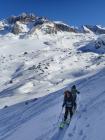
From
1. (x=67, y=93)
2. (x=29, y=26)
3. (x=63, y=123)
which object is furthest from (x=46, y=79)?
(x=29, y=26)

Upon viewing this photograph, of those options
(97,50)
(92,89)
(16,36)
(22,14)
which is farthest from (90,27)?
(92,89)

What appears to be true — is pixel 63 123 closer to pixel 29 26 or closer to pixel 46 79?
pixel 46 79

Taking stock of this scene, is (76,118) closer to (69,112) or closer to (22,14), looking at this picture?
(69,112)

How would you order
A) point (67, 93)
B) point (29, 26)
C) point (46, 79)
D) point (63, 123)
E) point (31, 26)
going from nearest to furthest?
point (63, 123), point (67, 93), point (46, 79), point (29, 26), point (31, 26)

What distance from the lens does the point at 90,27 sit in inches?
6663

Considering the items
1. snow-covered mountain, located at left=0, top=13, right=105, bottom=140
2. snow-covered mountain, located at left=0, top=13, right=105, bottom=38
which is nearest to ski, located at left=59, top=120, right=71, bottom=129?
snow-covered mountain, located at left=0, top=13, right=105, bottom=140

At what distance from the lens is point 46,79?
198 feet

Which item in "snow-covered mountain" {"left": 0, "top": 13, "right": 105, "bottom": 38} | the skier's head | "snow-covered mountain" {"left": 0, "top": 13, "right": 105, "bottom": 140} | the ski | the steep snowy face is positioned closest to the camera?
the ski

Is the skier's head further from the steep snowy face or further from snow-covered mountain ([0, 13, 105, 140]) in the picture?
the steep snowy face

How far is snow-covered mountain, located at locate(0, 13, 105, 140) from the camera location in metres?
22.2

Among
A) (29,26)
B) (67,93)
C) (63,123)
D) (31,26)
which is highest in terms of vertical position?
(29,26)

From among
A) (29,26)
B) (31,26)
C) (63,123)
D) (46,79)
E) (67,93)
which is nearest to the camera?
(63,123)

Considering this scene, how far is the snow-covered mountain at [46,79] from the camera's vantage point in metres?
22.2

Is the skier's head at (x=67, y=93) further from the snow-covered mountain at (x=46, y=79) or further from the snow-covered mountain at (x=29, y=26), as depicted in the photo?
the snow-covered mountain at (x=29, y=26)
